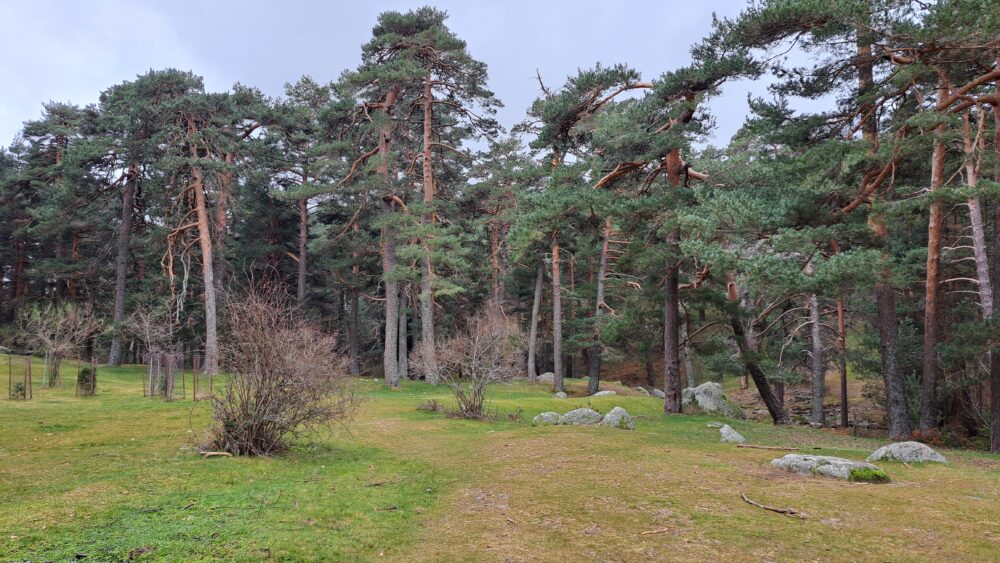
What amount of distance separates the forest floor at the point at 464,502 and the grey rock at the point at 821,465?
0.27 m

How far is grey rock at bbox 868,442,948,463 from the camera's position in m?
7.54

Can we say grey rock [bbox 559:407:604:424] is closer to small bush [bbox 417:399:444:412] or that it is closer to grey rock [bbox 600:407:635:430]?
grey rock [bbox 600:407:635:430]

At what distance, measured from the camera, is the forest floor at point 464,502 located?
422cm

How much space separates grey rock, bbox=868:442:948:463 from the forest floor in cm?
27

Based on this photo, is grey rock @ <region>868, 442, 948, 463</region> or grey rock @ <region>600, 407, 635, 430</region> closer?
grey rock @ <region>868, 442, 948, 463</region>

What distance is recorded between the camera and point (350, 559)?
4105mm

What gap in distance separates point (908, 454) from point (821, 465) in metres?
1.89

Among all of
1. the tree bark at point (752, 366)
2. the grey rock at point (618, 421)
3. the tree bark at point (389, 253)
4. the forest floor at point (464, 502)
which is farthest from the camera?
the tree bark at point (389, 253)

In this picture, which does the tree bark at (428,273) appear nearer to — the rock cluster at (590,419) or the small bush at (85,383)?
the rock cluster at (590,419)

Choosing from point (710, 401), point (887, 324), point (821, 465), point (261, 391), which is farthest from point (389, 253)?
point (821, 465)

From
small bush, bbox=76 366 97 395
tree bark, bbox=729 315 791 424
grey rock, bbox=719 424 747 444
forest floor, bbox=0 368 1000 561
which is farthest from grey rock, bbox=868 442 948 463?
small bush, bbox=76 366 97 395

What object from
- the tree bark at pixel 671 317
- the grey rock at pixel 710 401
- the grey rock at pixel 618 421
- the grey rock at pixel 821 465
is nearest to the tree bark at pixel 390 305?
→ the tree bark at pixel 671 317

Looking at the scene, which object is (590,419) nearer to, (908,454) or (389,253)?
(908,454)

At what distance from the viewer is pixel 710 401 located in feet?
59.1
